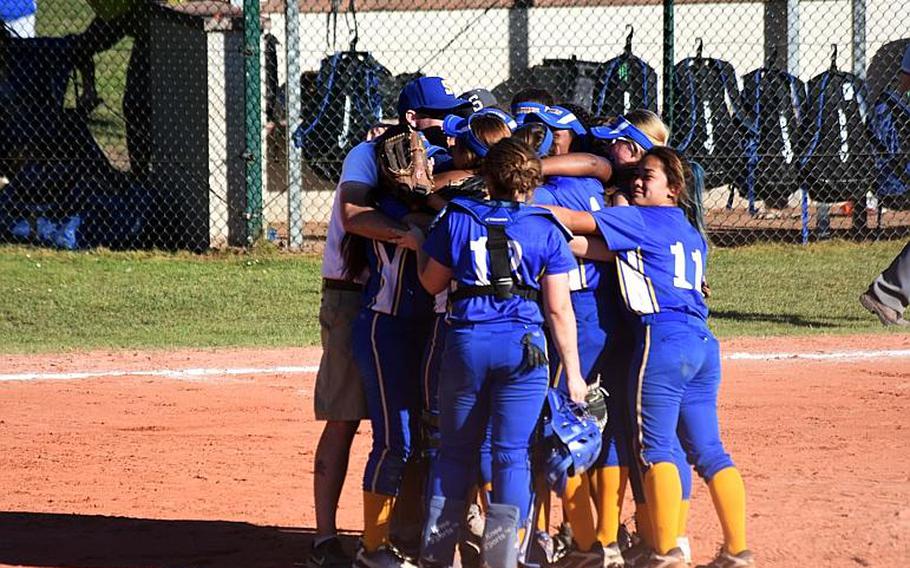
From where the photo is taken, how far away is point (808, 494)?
6219mm

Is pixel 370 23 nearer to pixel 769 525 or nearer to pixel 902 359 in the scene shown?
pixel 902 359

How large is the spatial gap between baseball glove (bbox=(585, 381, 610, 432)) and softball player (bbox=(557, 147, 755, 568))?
12 cm

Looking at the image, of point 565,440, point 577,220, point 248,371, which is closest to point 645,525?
point 565,440

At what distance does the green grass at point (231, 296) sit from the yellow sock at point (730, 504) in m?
5.69

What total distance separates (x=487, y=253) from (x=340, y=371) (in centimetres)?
96

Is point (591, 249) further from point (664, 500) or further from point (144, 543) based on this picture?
point (144, 543)

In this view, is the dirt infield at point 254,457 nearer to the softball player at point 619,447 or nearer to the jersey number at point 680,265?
the softball player at point 619,447

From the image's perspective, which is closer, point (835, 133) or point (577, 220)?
point (577, 220)

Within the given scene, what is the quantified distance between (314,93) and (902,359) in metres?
7.24

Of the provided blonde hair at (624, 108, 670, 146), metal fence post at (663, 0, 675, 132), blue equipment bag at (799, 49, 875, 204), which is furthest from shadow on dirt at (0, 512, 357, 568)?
blue equipment bag at (799, 49, 875, 204)

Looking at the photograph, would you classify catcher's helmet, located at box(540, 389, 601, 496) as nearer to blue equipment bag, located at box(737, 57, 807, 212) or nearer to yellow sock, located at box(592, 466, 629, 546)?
yellow sock, located at box(592, 466, 629, 546)

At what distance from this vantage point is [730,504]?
4.84 meters

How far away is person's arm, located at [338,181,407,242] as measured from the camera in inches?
191

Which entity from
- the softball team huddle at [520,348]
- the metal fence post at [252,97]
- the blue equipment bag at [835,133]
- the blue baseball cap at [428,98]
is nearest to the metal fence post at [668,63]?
the blue equipment bag at [835,133]
